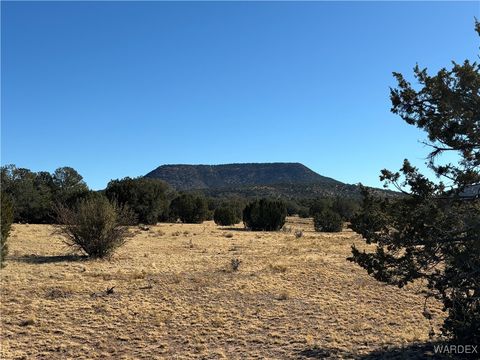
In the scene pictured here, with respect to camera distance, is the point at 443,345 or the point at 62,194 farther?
the point at 62,194

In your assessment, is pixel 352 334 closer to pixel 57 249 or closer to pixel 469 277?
pixel 469 277

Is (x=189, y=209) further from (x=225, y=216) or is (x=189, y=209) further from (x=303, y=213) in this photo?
(x=303, y=213)

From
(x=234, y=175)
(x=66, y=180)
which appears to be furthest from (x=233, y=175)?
(x=66, y=180)

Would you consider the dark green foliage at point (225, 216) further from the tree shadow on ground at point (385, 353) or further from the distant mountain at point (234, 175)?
the distant mountain at point (234, 175)

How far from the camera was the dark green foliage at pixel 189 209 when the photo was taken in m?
46.9

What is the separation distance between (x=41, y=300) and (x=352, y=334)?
750 centimetres

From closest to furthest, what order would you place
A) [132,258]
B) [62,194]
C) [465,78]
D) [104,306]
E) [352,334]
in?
[465,78] → [352,334] → [104,306] → [132,258] → [62,194]

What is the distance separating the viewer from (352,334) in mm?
8891

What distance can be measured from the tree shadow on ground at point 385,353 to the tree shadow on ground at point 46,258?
39.7 feet

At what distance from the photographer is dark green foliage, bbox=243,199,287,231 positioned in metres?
37.6

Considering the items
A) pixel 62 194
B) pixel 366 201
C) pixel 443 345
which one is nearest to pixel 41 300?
pixel 366 201

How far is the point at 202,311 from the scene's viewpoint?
1052 cm

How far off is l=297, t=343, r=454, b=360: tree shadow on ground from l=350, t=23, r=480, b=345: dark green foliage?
696 mm

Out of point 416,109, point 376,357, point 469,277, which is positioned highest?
point 416,109
